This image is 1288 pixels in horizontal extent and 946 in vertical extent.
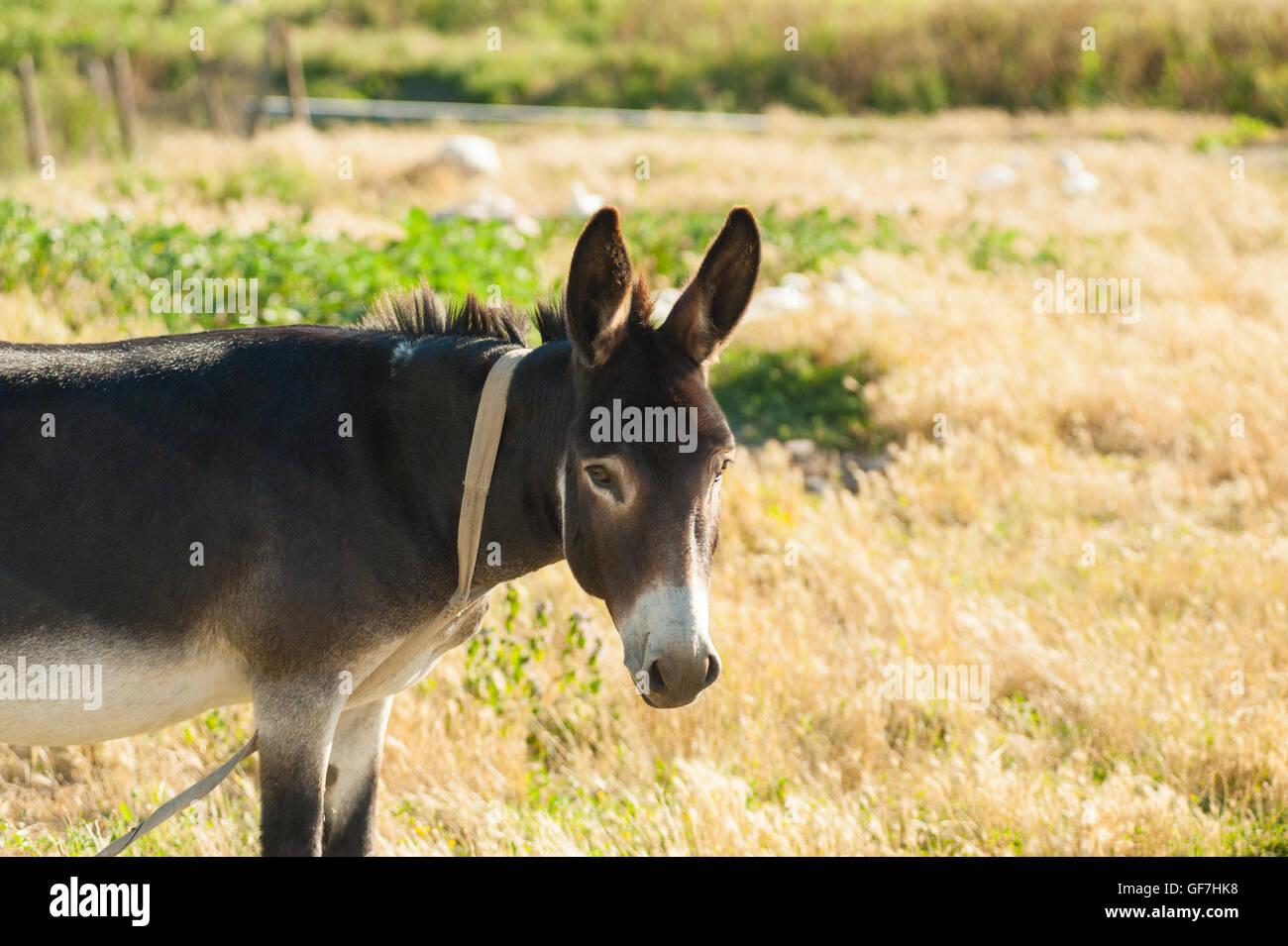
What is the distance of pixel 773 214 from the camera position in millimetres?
14734

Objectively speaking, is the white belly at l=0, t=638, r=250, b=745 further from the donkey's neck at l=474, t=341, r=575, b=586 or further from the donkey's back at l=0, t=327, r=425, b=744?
the donkey's neck at l=474, t=341, r=575, b=586

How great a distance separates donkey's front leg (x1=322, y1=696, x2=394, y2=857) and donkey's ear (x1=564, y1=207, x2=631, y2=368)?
1443 millimetres

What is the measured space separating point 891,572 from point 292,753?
3870 millimetres

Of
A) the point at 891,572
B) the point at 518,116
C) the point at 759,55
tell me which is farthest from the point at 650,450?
the point at 759,55

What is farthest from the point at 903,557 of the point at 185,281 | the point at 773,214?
the point at 773,214

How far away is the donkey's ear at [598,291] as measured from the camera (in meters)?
3.13

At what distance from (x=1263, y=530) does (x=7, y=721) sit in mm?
6651

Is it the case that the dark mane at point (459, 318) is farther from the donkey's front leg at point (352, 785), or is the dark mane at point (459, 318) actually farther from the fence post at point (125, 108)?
the fence post at point (125, 108)

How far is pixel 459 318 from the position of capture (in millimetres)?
3789

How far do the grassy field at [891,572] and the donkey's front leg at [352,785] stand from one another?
0.46 metres

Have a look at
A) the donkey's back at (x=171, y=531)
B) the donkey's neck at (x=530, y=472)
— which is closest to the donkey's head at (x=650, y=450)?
the donkey's neck at (x=530, y=472)

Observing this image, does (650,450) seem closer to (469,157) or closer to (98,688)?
(98,688)

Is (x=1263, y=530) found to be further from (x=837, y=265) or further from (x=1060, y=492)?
(x=837, y=265)
